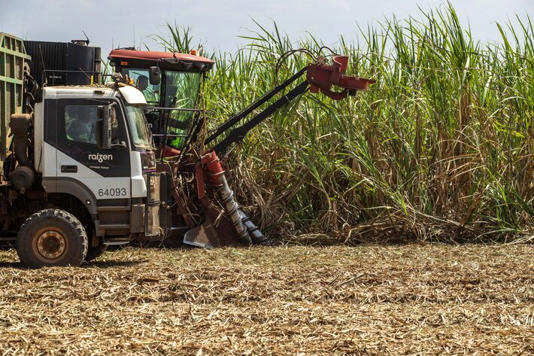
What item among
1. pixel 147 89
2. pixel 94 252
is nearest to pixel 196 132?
pixel 147 89

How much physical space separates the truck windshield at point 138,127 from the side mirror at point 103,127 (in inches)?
12.0

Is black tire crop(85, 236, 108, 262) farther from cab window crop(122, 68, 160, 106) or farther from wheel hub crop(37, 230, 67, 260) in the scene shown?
cab window crop(122, 68, 160, 106)

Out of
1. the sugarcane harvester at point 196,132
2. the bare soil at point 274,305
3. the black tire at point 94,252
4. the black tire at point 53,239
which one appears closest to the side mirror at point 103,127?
the black tire at point 53,239

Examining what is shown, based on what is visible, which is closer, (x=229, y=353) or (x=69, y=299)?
(x=229, y=353)

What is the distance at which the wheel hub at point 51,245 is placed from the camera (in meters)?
8.31

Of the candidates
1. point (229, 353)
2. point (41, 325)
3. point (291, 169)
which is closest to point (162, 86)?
point (291, 169)

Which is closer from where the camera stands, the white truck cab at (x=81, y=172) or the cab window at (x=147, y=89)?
the white truck cab at (x=81, y=172)

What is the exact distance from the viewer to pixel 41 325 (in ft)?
18.6

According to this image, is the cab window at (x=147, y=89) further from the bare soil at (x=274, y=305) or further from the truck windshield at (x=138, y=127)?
the bare soil at (x=274, y=305)

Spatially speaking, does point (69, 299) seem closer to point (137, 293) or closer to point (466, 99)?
point (137, 293)

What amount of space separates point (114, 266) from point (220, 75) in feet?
15.0

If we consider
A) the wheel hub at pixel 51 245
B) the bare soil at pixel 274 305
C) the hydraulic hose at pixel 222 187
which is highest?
the hydraulic hose at pixel 222 187

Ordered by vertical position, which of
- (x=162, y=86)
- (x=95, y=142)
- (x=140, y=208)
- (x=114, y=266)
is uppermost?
(x=162, y=86)

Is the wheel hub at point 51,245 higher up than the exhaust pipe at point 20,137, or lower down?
lower down
